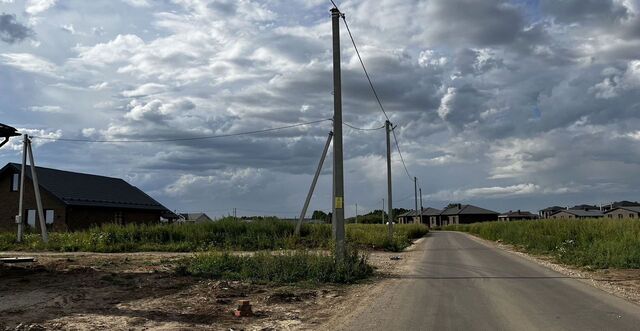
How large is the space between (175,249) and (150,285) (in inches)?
555

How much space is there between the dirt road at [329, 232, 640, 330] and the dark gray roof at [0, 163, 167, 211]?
3435 cm

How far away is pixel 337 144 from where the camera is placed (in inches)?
647

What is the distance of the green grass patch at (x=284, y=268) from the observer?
1432cm

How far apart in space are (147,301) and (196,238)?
60.4 ft

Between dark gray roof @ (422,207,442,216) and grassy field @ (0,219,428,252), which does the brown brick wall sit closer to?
grassy field @ (0,219,428,252)

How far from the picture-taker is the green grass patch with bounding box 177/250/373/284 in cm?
1432

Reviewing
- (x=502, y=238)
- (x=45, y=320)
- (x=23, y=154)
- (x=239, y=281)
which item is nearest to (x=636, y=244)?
(x=239, y=281)

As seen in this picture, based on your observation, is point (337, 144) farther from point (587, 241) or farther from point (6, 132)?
point (587, 241)

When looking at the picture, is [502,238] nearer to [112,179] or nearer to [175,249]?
[175,249]

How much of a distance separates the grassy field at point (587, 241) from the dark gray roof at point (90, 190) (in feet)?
102

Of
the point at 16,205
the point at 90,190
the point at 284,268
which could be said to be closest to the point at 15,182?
the point at 16,205

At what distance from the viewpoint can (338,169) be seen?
16141 millimetres

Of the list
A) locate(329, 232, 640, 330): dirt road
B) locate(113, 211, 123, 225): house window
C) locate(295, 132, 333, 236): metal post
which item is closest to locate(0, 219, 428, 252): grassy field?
locate(295, 132, 333, 236): metal post

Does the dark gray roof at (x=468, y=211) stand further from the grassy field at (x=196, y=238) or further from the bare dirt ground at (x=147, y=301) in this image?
the bare dirt ground at (x=147, y=301)
